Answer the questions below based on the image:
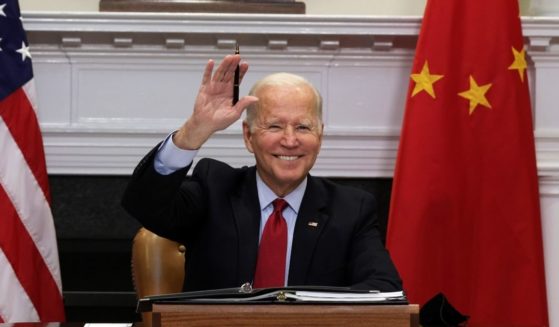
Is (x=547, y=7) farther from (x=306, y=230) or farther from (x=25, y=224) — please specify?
(x=25, y=224)

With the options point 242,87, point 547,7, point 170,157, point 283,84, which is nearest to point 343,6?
point 242,87

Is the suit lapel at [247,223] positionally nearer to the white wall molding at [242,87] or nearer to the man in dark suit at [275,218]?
the man in dark suit at [275,218]

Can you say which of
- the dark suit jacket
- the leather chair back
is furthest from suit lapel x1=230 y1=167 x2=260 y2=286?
the leather chair back

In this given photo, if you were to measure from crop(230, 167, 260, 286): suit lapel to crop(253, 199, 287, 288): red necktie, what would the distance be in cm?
2

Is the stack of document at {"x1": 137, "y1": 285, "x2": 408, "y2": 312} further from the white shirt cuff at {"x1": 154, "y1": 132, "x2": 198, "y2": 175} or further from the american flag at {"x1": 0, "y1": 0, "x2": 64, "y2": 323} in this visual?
the american flag at {"x1": 0, "y1": 0, "x2": 64, "y2": 323}

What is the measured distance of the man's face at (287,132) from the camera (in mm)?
2377

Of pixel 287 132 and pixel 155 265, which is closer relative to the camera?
pixel 287 132

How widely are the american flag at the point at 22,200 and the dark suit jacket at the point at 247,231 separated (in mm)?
1010

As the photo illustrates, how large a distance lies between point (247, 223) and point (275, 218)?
77 mm

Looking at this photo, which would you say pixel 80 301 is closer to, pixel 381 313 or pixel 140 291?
pixel 140 291

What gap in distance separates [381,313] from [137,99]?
2.28 metres

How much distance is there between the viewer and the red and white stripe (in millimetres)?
3250

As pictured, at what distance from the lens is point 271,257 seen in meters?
2.36

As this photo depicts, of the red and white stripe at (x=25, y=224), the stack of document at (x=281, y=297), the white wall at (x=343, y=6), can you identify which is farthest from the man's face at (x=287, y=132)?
the white wall at (x=343, y=6)
